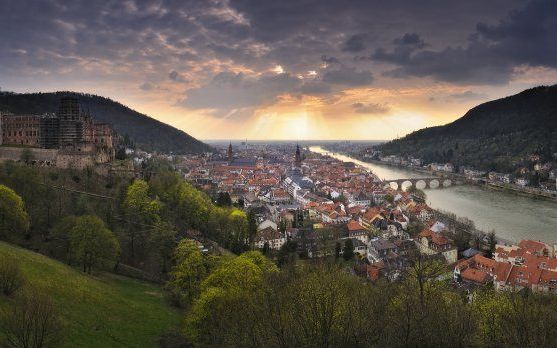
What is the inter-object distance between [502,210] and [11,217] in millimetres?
47740

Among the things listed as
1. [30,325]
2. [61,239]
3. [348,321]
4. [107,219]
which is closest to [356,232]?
[107,219]

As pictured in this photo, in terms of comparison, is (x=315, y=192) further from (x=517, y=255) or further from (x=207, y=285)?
(x=207, y=285)

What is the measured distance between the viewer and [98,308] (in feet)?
42.7

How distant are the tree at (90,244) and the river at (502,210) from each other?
30.5m

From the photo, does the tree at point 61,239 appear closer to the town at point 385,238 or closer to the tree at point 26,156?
the tree at point 26,156

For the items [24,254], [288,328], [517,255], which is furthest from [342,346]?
[517,255]

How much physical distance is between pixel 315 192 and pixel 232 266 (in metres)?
46.3

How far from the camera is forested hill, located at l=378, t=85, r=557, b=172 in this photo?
92938mm

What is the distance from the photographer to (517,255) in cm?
2652

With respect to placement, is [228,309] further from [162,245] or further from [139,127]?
[139,127]

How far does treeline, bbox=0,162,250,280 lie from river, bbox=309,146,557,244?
23534 millimetres

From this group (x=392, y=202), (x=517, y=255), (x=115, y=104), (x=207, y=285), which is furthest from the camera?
(x=115, y=104)

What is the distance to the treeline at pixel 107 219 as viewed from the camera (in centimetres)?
1792

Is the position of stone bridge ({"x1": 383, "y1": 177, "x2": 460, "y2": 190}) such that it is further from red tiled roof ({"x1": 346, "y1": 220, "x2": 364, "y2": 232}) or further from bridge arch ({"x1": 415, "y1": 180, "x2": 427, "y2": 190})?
red tiled roof ({"x1": 346, "y1": 220, "x2": 364, "y2": 232})
